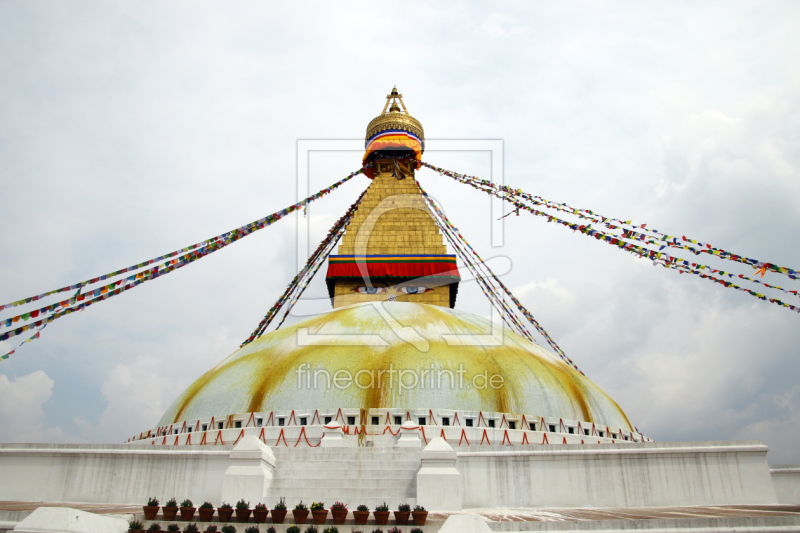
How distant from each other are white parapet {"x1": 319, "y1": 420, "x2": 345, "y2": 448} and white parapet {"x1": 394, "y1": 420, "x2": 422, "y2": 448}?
3.89ft

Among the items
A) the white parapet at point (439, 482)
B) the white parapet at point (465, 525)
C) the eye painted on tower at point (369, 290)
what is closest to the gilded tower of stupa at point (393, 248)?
the eye painted on tower at point (369, 290)

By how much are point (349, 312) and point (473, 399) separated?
5.03 m

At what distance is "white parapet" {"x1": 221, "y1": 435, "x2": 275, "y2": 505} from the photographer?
9.66 m

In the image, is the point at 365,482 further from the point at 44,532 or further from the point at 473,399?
the point at 44,532

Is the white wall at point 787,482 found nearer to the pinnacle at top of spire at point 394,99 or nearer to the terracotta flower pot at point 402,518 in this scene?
the terracotta flower pot at point 402,518

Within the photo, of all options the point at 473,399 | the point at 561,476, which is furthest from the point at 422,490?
the point at 473,399

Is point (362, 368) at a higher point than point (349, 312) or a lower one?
lower

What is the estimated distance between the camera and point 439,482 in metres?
9.63

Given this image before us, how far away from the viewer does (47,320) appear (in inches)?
477

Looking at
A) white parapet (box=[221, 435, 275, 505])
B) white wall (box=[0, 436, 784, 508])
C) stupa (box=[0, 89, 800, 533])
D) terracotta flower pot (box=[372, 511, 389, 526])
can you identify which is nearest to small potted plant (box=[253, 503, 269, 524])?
stupa (box=[0, 89, 800, 533])

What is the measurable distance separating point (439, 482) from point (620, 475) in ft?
11.1

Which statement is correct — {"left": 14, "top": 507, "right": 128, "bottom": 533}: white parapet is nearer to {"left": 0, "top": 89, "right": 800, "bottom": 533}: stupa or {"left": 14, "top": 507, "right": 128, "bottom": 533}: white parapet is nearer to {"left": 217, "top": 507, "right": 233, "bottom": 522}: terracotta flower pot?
{"left": 0, "top": 89, "right": 800, "bottom": 533}: stupa

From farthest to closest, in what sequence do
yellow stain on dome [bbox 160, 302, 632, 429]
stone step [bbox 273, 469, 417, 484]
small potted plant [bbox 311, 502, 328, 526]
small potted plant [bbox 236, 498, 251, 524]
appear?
1. yellow stain on dome [bbox 160, 302, 632, 429]
2. stone step [bbox 273, 469, 417, 484]
3. small potted plant [bbox 236, 498, 251, 524]
4. small potted plant [bbox 311, 502, 328, 526]

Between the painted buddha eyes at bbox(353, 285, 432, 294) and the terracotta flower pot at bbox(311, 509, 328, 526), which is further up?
the painted buddha eyes at bbox(353, 285, 432, 294)
